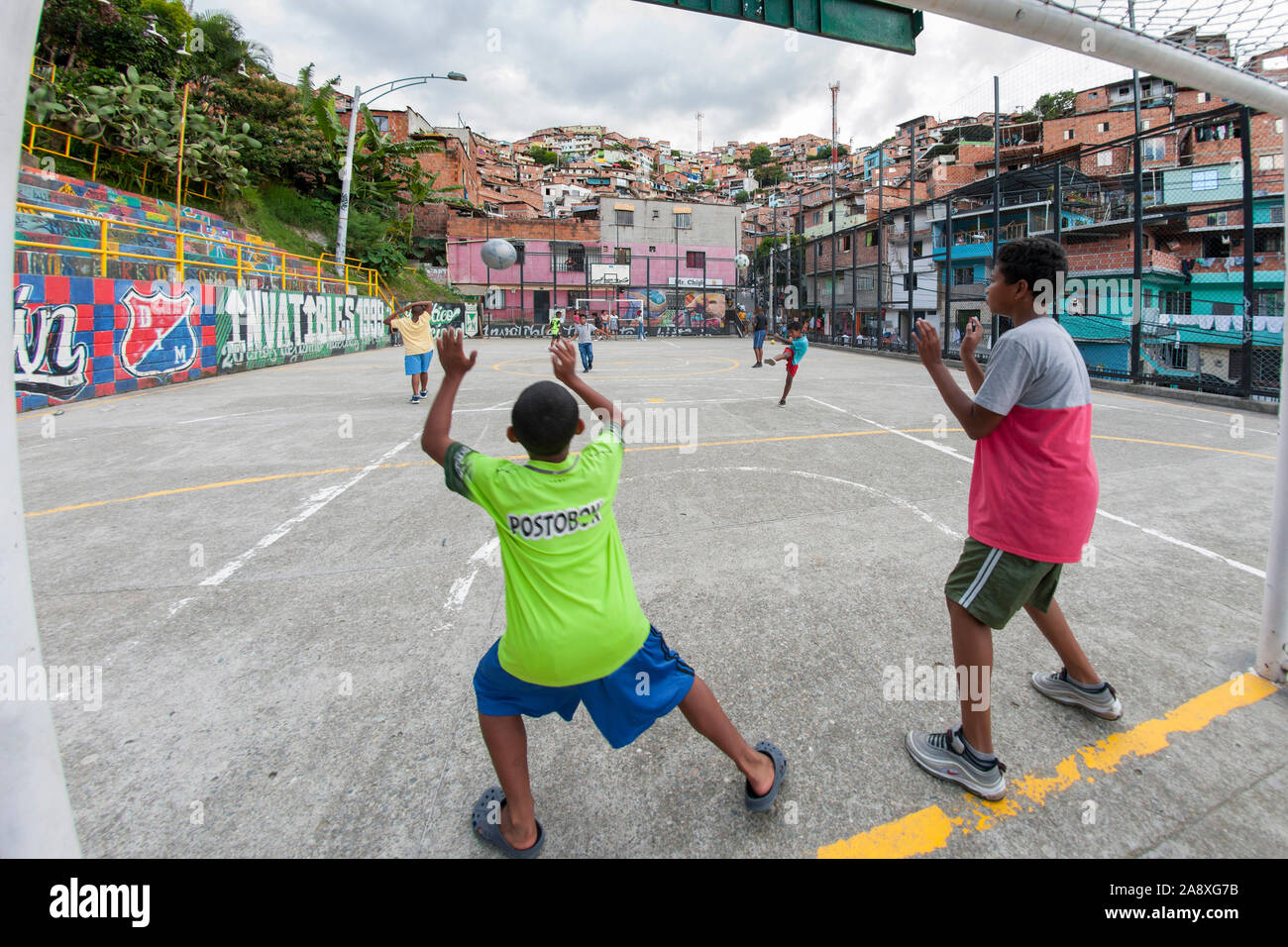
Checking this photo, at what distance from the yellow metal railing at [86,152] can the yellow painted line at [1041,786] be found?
2576 centimetres

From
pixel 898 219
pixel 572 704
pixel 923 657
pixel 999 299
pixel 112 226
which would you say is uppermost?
pixel 898 219

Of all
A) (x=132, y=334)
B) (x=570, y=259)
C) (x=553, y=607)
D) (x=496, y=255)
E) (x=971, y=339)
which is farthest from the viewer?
(x=570, y=259)

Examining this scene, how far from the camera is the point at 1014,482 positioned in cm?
249

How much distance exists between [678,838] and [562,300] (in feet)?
165

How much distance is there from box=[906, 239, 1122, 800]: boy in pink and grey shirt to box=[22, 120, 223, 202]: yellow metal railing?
25.4 metres

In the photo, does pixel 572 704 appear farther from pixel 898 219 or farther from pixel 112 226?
pixel 898 219

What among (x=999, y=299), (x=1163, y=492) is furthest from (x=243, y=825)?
(x=1163, y=492)

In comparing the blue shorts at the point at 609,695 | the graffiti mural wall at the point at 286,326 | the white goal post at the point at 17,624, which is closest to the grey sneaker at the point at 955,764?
the blue shorts at the point at 609,695

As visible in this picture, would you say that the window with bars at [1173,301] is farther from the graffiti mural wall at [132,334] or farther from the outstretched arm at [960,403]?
the outstretched arm at [960,403]

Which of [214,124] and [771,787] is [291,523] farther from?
[214,124]

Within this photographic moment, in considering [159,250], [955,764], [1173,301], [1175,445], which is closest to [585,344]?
[159,250]

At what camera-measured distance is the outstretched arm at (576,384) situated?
2.40 m

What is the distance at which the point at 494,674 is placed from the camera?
2117 millimetres

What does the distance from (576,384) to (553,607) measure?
2.96 ft
